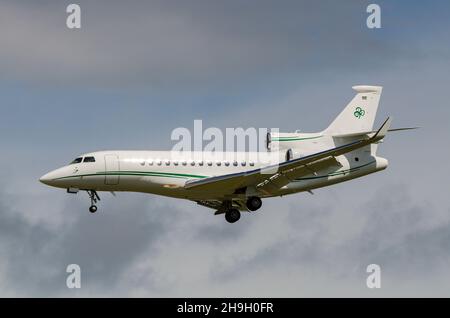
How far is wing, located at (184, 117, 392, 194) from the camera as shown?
6094 centimetres

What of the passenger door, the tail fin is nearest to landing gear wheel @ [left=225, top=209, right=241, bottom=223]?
the tail fin

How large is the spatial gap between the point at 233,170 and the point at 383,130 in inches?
386

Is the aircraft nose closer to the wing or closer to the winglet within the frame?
the wing

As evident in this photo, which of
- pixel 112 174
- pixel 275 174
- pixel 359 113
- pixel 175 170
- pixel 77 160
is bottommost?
pixel 275 174

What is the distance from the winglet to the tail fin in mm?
7460

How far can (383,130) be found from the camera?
6044 cm

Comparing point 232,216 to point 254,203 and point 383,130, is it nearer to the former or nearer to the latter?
point 254,203

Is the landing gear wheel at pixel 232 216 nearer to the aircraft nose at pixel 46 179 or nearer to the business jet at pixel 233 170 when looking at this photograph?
the business jet at pixel 233 170

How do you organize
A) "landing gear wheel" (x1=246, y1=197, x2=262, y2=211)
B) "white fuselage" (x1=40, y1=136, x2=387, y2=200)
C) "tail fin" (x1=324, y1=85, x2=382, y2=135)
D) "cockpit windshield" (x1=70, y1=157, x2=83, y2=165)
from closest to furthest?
"white fuselage" (x1=40, y1=136, x2=387, y2=200)
"cockpit windshield" (x1=70, y1=157, x2=83, y2=165)
"landing gear wheel" (x1=246, y1=197, x2=262, y2=211)
"tail fin" (x1=324, y1=85, x2=382, y2=135)

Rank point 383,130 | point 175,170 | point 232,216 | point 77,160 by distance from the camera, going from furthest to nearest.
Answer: point 232,216
point 77,160
point 175,170
point 383,130

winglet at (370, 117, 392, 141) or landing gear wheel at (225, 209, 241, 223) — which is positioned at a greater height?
winglet at (370, 117, 392, 141)

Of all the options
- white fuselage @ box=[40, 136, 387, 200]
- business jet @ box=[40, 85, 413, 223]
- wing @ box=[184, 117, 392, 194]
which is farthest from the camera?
white fuselage @ box=[40, 136, 387, 200]

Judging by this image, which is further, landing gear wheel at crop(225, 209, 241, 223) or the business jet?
landing gear wheel at crop(225, 209, 241, 223)

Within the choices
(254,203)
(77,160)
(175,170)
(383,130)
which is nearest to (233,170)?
(254,203)
